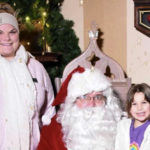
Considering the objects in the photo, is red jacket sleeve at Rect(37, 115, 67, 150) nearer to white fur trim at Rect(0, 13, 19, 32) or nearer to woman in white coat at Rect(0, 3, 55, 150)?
woman in white coat at Rect(0, 3, 55, 150)

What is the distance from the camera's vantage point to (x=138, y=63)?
271 centimetres

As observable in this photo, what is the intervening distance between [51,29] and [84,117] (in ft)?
3.19

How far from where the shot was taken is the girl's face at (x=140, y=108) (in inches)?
68.7

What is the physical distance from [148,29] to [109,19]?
357mm

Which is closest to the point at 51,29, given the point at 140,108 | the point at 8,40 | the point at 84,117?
the point at 8,40

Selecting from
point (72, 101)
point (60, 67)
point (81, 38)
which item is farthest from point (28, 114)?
point (81, 38)

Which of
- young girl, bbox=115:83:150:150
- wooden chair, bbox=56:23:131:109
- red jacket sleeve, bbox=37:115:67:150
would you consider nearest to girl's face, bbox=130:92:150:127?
young girl, bbox=115:83:150:150

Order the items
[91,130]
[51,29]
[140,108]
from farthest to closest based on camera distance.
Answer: [51,29], [91,130], [140,108]

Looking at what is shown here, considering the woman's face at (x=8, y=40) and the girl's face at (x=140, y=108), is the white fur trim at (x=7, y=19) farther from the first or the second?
the girl's face at (x=140, y=108)

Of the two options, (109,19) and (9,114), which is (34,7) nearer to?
(109,19)

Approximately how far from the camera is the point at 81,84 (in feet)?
6.58

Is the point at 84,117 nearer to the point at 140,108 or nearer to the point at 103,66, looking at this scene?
the point at 140,108

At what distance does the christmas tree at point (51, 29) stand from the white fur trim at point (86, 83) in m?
0.62

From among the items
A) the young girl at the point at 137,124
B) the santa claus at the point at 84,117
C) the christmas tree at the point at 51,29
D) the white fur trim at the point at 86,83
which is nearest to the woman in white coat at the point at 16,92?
the santa claus at the point at 84,117
